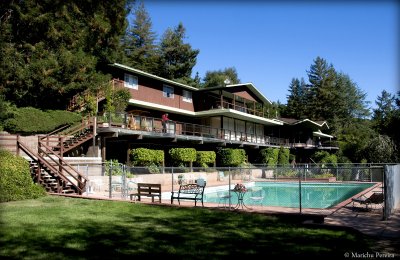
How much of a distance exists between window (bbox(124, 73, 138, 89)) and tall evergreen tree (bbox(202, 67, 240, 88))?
3382cm

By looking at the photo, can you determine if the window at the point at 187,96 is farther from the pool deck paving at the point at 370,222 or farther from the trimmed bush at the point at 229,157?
the pool deck paving at the point at 370,222

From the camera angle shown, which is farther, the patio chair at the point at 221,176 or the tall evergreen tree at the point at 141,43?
the tall evergreen tree at the point at 141,43

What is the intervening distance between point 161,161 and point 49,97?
364 inches

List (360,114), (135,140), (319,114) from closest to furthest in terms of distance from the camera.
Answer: (135,140) → (319,114) → (360,114)

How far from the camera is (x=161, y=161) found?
1088 inches

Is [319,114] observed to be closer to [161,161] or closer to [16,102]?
[161,161]

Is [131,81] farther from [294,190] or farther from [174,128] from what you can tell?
[294,190]

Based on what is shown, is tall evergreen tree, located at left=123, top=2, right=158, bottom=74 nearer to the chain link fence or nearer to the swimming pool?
the chain link fence

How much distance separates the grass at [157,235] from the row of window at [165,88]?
20.3m

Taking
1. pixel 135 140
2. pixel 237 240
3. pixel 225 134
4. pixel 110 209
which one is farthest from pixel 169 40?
pixel 237 240

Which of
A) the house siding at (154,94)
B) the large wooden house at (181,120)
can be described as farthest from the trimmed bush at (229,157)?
the house siding at (154,94)

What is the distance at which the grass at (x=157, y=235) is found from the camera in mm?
6812

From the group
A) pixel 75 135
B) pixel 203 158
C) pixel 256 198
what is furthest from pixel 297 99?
pixel 256 198

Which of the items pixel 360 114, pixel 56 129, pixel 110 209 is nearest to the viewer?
pixel 110 209
